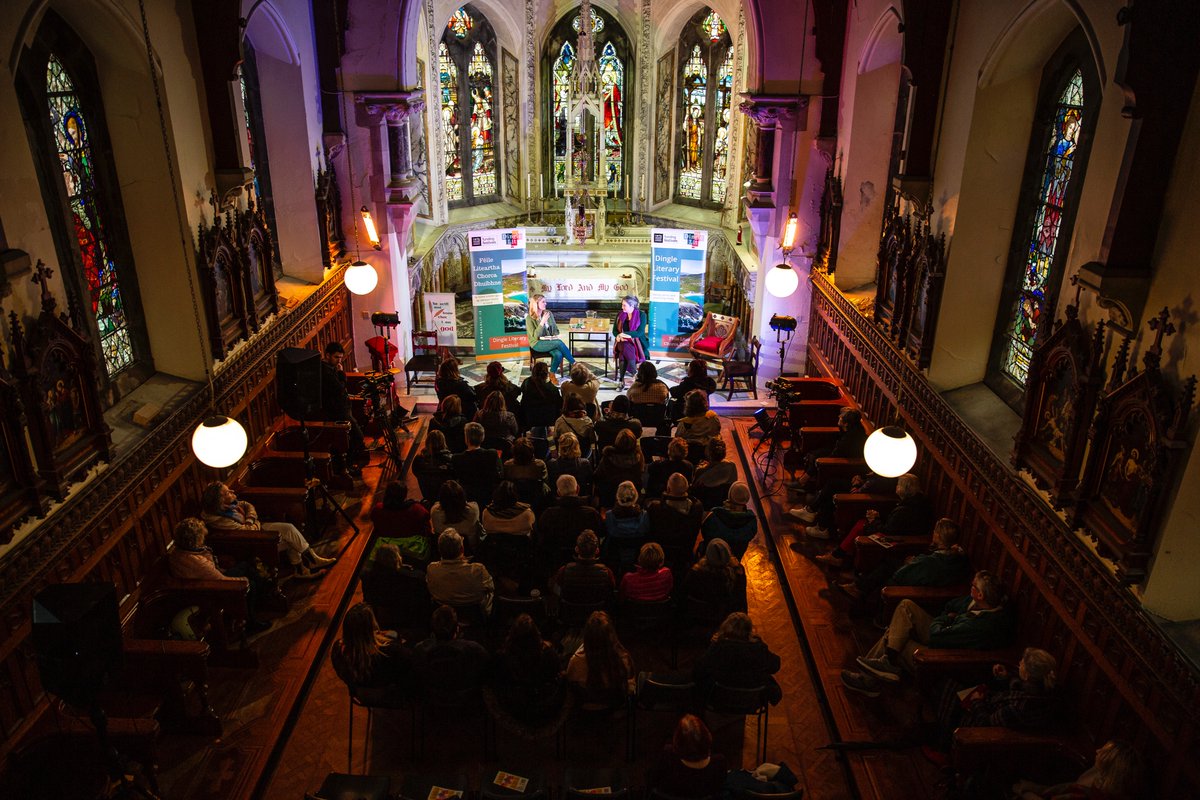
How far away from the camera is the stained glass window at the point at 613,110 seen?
17084 mm

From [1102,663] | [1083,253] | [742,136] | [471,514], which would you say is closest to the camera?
[1102,663]

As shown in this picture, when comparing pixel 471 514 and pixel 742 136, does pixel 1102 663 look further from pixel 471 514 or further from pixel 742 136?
pixel 742 136

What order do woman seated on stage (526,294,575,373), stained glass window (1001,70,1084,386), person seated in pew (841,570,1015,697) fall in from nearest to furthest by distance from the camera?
person seated in pew (841,570,1015,697) → stained glass window (1001,70,1084,386) → woman seated on stage (526,294,575,373)

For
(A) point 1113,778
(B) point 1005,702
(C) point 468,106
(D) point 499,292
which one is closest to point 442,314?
(D) point 499,292

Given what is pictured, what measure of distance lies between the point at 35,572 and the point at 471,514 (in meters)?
2.80

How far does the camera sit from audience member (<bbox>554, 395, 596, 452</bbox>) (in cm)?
830

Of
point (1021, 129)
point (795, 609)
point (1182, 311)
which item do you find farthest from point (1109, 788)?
point (1021, 129)

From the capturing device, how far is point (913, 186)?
25.7ft

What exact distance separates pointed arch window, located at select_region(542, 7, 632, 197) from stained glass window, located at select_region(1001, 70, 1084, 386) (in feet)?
35.1

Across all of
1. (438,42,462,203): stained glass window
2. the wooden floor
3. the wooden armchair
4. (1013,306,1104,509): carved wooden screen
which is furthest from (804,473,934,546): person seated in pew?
(438,42,462,203): stained glass window

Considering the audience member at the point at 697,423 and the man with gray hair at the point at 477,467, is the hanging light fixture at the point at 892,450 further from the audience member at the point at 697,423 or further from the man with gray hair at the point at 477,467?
the man with gray hair at the point at 477,467

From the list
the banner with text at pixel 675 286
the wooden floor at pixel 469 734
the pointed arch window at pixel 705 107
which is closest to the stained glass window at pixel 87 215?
the wooden floor at pixel 469 734

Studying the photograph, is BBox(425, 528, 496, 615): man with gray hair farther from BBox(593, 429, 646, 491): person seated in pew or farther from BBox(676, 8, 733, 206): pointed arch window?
BBox(676, 8, 733, 206): pointed arch window

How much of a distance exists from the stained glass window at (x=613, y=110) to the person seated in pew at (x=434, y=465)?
11.2 m
